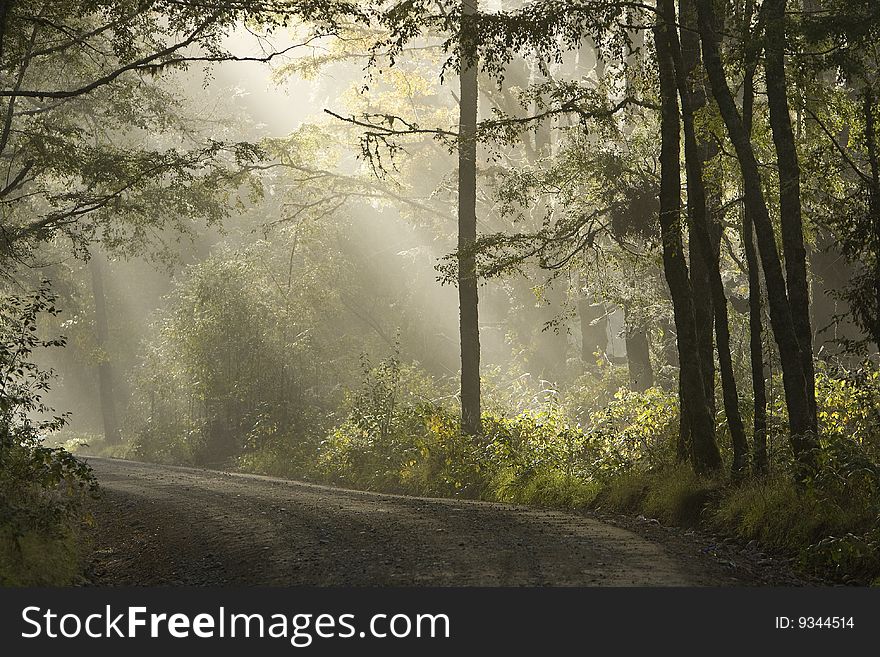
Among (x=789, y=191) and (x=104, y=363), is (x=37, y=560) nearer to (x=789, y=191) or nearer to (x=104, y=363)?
(x=789, y=191)

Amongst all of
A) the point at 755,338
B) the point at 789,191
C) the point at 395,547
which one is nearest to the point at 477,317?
the point at 755,338

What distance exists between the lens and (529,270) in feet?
123

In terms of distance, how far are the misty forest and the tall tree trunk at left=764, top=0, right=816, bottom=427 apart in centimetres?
4

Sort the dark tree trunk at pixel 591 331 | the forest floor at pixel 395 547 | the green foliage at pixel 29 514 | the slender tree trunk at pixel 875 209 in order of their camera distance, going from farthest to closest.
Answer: the dark tree trunk at pixel 591 331
the slender tree trunk at pixel 875 209
the green foliage at pixel 29 514
the forest floor at pixel 395 547

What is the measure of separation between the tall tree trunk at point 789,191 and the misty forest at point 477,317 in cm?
4

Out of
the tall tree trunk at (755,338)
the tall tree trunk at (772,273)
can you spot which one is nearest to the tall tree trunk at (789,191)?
the tall tree trunk at (772,273)

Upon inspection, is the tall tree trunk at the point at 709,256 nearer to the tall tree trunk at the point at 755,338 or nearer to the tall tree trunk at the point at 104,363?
the tall tree trunk at the point at 755,338

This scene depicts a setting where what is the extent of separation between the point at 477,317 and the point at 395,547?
1101 cm

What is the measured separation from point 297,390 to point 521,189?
12.5m

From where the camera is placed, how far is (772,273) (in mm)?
11484

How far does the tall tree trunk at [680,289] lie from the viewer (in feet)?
42.9

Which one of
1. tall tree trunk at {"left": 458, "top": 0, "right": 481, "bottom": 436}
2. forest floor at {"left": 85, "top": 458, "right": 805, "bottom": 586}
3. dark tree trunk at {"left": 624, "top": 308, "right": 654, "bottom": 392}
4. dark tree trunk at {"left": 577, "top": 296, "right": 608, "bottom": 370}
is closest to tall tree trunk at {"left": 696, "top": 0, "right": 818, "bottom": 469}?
forest floor at {"left": 85, "top": 458, "right": 805, "bottom": 586}

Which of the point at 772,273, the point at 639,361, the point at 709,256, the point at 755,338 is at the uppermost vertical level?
the point at 639,361

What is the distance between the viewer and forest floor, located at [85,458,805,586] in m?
8.23
